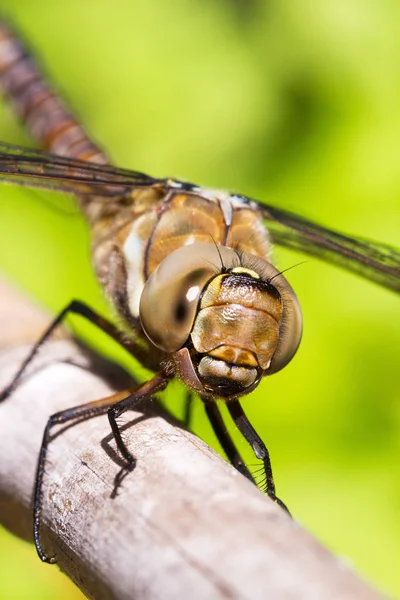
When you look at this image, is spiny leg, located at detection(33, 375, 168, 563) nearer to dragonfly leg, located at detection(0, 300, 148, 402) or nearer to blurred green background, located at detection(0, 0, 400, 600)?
dragonfly leg, located at detection(0, 300, 148, 402)

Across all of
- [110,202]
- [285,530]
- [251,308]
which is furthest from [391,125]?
[285,530]

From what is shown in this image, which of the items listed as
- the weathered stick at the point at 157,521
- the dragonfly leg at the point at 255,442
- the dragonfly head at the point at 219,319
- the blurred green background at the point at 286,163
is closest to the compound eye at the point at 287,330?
the dragonfly head at the point at 219,319

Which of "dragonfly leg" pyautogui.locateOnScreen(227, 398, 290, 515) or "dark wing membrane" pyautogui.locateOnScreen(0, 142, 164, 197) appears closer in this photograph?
"dragonfly leg" pyautogui.locateOnScreen(227, 398, 290, 515)

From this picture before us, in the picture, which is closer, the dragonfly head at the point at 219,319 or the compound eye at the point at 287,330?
the dragonfly head at the point at 219,319

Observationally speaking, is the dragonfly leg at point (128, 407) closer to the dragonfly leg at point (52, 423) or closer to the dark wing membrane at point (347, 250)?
the dragonfly leg at point (52, 423)

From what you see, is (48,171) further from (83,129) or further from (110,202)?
(83,129)

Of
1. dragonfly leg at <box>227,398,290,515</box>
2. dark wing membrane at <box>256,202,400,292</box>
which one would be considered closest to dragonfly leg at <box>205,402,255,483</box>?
dragonfly leg at <box>227,398,290,515</box>
